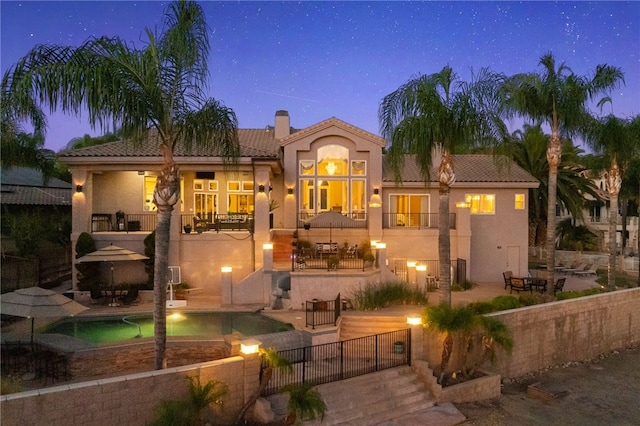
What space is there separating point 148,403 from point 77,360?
11.6 ft

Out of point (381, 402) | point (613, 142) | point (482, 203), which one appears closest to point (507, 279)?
point (482, 203)

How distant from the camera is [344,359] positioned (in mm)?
13078

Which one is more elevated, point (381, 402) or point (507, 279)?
point (507, 279)

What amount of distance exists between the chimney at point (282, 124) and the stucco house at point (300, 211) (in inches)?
3.5

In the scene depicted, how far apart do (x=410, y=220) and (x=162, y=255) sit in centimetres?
1739

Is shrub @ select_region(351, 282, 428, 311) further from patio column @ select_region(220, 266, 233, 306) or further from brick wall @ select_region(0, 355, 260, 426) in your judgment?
brick wall @ select_region(0, 355, 260, 426)

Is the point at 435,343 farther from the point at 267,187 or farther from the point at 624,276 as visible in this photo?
the point at 624,276

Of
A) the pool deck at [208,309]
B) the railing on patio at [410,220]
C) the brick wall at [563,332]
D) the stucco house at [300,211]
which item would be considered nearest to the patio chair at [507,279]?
the pool deck at [208,309]

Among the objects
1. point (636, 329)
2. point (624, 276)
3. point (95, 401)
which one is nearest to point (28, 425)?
point (95, 401)

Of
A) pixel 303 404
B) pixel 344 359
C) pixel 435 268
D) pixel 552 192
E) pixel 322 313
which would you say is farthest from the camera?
pixel 435 268

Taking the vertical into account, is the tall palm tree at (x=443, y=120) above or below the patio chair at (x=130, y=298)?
above

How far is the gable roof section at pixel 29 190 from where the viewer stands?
26.3 metres

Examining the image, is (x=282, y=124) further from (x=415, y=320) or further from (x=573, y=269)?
(x=573, y=269)

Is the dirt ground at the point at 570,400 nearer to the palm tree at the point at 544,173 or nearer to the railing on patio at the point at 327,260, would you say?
the railing on patio at the point at 327,260
